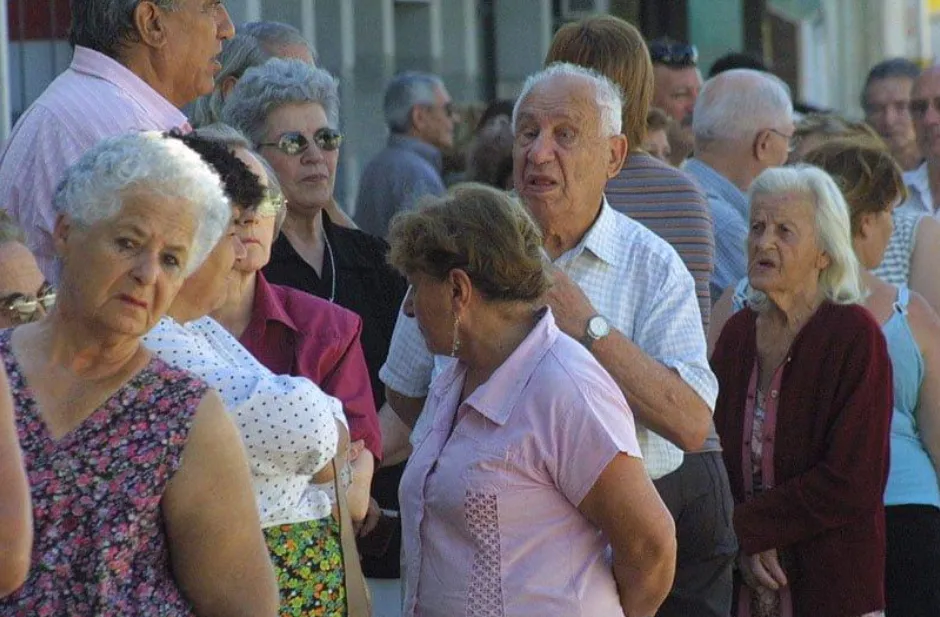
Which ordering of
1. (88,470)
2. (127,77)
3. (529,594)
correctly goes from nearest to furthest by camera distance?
(88,470)
(529,594)
(127,77)

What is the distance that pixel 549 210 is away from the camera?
→ 15.4ft

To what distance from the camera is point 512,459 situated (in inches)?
153

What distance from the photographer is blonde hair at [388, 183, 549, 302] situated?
13.0 feet

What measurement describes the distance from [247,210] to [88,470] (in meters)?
0.97

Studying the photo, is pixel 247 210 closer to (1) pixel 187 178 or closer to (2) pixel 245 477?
(1) pixel 187 178

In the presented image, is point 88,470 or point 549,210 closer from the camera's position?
point 88,470

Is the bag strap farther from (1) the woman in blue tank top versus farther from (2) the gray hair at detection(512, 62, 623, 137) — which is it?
(1) the woman in blue tank top

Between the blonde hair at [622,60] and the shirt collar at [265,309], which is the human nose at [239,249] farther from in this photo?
the blonde hair at [622,60]

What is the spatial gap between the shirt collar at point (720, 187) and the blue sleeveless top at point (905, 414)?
658 mm

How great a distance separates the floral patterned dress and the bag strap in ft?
1.94

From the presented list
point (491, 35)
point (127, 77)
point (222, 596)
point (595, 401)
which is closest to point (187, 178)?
point (222, 596)

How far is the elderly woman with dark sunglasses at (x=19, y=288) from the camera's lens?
12.5ft

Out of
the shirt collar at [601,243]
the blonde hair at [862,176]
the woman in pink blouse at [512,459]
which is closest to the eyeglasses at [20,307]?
the woman in pink blouse at [512,459]

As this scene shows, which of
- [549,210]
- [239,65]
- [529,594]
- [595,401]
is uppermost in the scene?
[239,65]
